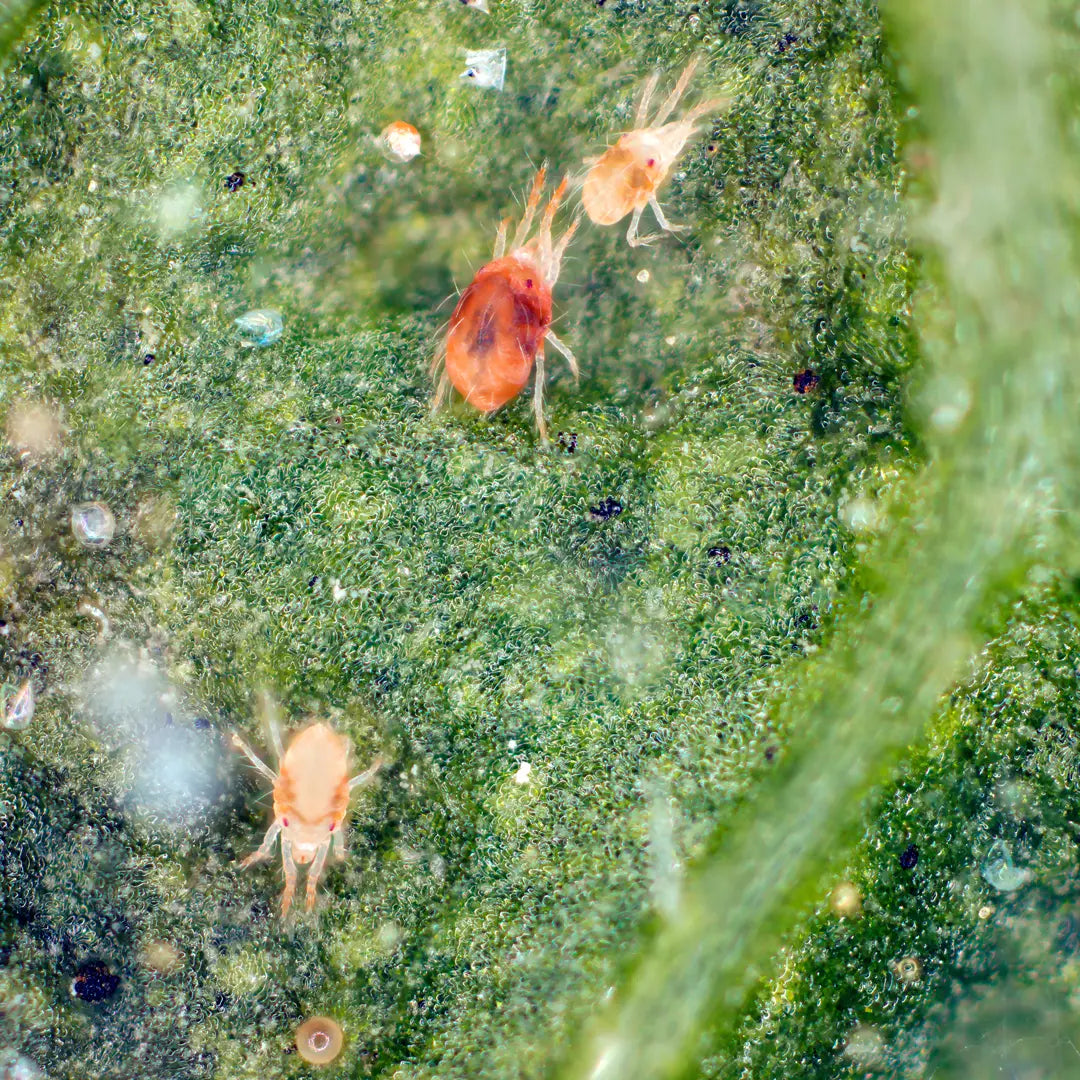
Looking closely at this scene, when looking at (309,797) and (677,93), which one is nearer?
(309,797)

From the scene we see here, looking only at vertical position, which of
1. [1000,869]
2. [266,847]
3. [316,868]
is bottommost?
[1000,869]

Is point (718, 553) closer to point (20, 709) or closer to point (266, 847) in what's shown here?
point (266, 847)

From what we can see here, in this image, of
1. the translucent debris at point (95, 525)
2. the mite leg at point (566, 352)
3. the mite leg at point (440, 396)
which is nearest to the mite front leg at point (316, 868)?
the translucent debris at point (95, 525)

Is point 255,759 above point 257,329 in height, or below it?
below

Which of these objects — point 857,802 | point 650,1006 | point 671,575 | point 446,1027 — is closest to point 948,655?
point 857,802

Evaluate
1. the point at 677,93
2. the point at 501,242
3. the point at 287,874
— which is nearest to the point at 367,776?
the point at 287,874

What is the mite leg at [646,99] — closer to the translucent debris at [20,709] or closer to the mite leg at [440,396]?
the mite leg at [440,396]

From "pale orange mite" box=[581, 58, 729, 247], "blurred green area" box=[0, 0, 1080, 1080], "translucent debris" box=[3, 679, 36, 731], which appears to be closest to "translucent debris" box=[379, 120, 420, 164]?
"blurred green area" box=[0, 0, 1080, 1080]
